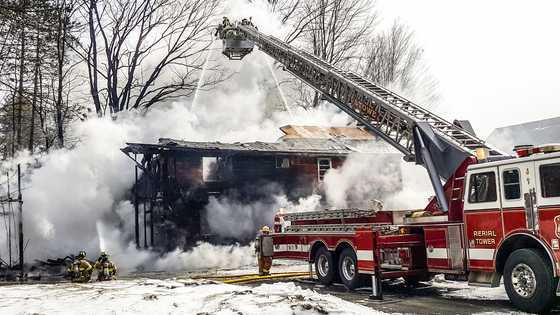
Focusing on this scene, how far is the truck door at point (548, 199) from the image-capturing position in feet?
23.9

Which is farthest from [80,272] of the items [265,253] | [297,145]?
[297,145]

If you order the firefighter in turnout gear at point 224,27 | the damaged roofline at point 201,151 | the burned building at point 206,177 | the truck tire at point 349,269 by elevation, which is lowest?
the truck tire at point 349,269

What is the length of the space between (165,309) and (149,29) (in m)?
21.3

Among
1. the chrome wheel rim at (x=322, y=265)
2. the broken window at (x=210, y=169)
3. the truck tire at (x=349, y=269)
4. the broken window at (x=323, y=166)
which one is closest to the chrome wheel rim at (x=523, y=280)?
the truck tire at (x=349, y=269)

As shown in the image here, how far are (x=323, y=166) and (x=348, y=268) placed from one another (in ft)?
40.7

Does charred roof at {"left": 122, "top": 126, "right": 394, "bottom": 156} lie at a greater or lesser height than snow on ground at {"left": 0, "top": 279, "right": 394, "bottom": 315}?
greater

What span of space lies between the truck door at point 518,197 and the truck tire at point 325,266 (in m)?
4.08

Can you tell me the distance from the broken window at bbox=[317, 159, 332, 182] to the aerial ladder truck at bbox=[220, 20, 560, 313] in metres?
9.16

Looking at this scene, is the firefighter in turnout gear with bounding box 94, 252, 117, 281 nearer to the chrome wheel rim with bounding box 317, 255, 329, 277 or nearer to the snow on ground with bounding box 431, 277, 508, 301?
the chrome wheel rim with bounding box 317, 255, 329, 277

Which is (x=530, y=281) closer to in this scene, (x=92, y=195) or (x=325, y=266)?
(x=325, y=266)

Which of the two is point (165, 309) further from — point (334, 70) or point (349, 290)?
point (334, 70)

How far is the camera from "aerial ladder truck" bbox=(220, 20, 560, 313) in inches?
298

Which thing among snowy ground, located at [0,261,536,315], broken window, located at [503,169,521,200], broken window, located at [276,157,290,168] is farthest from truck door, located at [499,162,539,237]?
broken window, located at [276,157,290,168]

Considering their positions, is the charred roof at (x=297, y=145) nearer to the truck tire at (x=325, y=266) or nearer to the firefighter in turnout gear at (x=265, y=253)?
the firefighter in turnout gear at (x=265, y=253)
